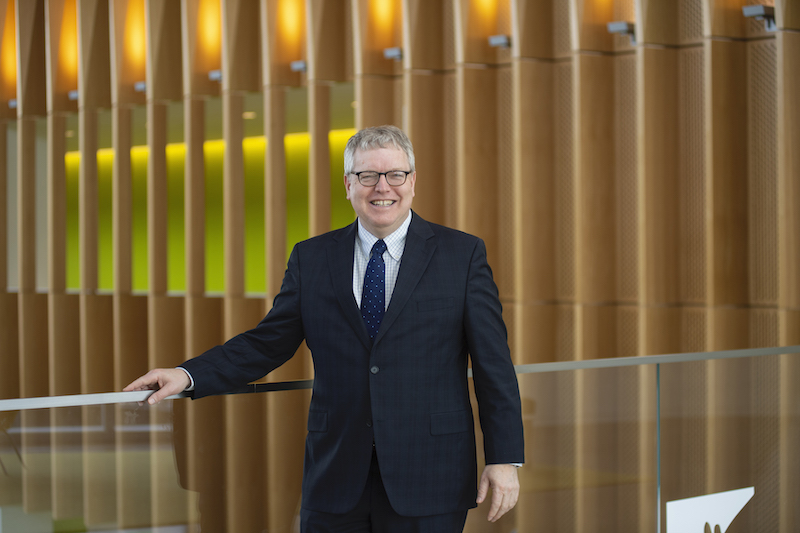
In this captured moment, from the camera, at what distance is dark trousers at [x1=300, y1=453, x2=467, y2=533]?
2.13 meters

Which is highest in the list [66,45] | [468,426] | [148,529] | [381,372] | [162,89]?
[66,45]

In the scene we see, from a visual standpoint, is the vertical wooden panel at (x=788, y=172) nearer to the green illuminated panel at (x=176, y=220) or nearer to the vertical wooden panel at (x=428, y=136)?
the vertical wooden panel at (x=428, y=136)

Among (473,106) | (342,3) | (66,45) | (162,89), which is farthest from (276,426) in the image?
(66,45)

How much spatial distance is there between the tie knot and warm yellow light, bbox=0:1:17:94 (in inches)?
484

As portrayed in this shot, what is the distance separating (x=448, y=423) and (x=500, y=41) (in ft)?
19.6

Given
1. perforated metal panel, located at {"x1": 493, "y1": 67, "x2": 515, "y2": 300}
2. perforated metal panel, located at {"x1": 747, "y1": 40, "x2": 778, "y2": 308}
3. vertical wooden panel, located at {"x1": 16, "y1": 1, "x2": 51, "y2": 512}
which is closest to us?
perforated metal panel, located at {"x1": 747, "y1": 40, "x2": 778, "y2": 308}

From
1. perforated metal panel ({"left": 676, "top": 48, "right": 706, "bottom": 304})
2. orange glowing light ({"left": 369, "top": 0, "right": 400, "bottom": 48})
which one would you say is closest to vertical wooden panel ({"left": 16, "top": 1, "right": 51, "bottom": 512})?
orange glowing light ({"left": 369, "top": 0, "right": 400, "bottom": 48})

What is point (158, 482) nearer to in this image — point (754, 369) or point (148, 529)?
point (148, 529)

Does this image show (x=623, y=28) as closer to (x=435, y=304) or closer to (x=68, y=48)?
(x=435, y=304)

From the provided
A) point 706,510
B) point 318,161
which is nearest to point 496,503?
point 706,510

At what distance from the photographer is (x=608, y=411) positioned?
3.26 m

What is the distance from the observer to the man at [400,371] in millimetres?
2109

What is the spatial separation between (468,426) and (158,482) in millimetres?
1071

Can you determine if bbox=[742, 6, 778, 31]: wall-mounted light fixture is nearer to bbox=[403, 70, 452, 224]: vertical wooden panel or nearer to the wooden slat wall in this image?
the wooden slat wall
